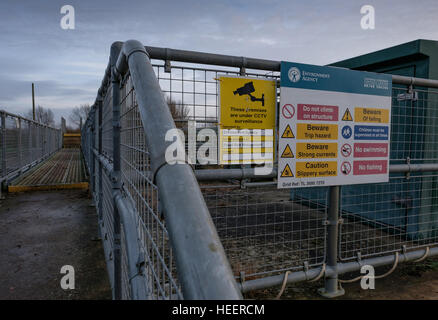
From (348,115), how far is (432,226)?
3340 millimetres

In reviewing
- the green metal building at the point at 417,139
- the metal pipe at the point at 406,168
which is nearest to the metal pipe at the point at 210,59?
the metal pipe at the point at 406,168

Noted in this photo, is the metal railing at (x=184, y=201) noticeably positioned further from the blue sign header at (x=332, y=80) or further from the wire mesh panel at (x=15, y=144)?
the wire mesh panel at (x=15, y=144)

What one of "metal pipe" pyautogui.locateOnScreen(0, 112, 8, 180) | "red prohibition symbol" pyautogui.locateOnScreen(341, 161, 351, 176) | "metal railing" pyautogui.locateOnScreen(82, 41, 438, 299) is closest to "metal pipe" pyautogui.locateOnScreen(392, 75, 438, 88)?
"metal railing" pyautogui.locateOnScreen(82, 41, 438, 299)

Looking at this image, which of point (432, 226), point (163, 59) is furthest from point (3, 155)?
point (432, 226)

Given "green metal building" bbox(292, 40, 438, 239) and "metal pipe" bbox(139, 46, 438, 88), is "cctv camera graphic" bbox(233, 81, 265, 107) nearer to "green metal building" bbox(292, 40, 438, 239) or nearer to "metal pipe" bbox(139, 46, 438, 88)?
"metal pipe" bbox(139, 46, 438, 88)

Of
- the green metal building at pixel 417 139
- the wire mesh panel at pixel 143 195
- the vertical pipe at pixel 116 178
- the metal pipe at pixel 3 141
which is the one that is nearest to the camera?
the wire mesh panel at pixel 143 195

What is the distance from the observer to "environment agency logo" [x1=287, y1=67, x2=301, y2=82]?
117 inches

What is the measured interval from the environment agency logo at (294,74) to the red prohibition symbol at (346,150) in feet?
2.86

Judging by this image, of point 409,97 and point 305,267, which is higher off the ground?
point 409,97

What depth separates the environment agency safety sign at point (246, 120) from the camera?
2.69 meters

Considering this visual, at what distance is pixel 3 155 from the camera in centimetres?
896

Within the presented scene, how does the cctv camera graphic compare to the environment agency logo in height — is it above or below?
below

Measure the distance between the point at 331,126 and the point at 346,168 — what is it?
19.3 inches

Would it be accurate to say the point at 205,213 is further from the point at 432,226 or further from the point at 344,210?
the point at 344,210
